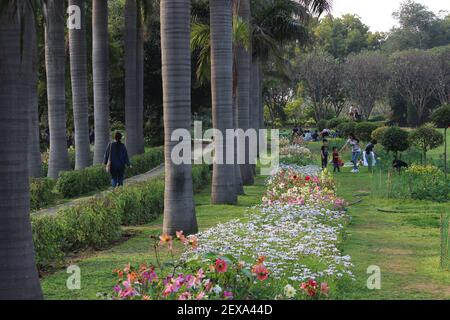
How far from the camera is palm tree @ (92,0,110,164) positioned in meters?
24.4

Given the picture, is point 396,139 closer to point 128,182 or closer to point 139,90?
point 139,90

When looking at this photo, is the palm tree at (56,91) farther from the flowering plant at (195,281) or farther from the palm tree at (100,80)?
the flowering plant at (195,281)

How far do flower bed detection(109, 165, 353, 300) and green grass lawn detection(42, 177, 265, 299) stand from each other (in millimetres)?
379

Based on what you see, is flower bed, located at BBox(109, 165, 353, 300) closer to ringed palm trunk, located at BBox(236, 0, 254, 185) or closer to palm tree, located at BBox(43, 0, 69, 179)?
ringed palm trunk, located at BBox(236, 0, 254, 185)

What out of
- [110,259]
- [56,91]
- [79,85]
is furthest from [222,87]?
[110,259]

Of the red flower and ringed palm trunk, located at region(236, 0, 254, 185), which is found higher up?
ringed palm trunk, located at region(236, 0, 254, 185)

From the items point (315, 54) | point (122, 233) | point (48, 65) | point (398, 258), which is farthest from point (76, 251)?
point (315, 54)

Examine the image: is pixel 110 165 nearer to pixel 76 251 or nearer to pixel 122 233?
pixel 122 233

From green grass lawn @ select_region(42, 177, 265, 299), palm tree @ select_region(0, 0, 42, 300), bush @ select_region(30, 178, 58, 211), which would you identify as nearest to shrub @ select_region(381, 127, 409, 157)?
green grass lawn @ select_region(42, 177, 265, 299)

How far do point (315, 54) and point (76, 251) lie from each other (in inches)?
2515

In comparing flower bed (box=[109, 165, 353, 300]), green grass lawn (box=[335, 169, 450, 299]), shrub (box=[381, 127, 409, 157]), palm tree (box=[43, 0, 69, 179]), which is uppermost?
palm tree (box=[43, 0, 69, 179])

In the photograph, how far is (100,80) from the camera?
24453mm

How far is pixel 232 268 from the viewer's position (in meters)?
7.96
